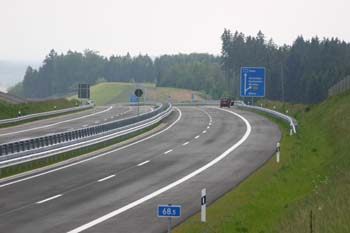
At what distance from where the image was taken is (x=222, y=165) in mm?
29891

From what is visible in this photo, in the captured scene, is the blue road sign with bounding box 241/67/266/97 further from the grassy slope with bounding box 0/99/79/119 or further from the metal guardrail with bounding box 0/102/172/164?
the metal guardrail with bounding box 0/102/172/164

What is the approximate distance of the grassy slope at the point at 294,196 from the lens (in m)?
16.2

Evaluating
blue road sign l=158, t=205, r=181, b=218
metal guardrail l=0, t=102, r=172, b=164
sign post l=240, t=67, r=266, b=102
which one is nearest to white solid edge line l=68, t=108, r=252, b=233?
blue road sign l=158, t=205, r=181, b=218

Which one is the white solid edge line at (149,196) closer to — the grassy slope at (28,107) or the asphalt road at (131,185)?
the asphalt road at (131,185)

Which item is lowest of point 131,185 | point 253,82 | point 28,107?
point 28,107

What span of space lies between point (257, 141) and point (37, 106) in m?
42.2

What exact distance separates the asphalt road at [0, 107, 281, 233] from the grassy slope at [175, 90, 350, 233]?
89cm

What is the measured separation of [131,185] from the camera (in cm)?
2442

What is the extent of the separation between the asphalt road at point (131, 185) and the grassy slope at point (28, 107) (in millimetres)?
28711

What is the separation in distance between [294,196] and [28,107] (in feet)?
183

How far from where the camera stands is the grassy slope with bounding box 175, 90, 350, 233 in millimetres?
16172

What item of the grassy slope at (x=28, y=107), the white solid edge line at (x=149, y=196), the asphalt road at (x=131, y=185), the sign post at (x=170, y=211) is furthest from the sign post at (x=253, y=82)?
the sign post at (x=170, y=211)

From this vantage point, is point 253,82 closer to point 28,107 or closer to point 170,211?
point 28,107

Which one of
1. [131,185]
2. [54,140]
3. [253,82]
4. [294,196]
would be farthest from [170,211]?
[253,82]
